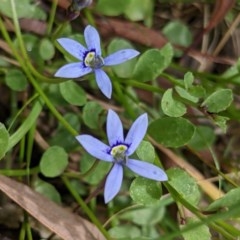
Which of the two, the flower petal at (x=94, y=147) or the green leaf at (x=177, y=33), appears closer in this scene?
the flower petal at (x=94, y=147)

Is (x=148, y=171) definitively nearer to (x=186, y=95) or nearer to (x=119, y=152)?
(x=119, y=152)

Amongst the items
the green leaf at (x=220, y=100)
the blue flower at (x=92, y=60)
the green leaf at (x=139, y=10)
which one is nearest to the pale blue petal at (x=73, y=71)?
the blue flower at (x=92, y=60)

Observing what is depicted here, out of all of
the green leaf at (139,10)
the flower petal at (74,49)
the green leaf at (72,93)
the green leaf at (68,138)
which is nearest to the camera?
the flower petal at (74,49)

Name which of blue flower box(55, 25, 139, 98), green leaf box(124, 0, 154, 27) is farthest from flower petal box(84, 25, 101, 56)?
green leaf box(124, 0, 154, 27)

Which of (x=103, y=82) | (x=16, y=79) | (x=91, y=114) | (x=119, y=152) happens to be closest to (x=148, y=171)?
(x=119, y=152)

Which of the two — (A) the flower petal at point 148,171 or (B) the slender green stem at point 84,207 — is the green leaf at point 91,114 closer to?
(B) the slender green stem at point 84,207

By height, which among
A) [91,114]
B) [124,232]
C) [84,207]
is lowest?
[124,232]
